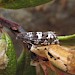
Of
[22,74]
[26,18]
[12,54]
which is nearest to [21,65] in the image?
[22,74]

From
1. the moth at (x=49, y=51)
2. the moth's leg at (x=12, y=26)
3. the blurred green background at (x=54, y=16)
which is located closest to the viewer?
the moth at (x=49, y=51)

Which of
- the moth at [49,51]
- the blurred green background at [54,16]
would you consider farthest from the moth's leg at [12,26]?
the blurred green background at [54,16]

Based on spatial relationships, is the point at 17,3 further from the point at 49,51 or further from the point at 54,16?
the point at 54,16

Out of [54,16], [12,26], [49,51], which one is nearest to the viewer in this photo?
[49,51]

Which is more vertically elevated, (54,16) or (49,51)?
(54,16)

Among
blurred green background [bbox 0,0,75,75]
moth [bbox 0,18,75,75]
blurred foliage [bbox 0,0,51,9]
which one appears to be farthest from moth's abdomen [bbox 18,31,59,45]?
blurred green background [bbox 0,0,75,75]

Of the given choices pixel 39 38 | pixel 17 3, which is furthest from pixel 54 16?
pixel 39 38

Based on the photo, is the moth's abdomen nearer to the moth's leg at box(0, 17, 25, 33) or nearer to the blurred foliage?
the moth's leg at box(0, 17, 25, 33)

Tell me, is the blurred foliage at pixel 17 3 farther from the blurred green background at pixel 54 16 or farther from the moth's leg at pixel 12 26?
the blurred green background at pixel 54 16
